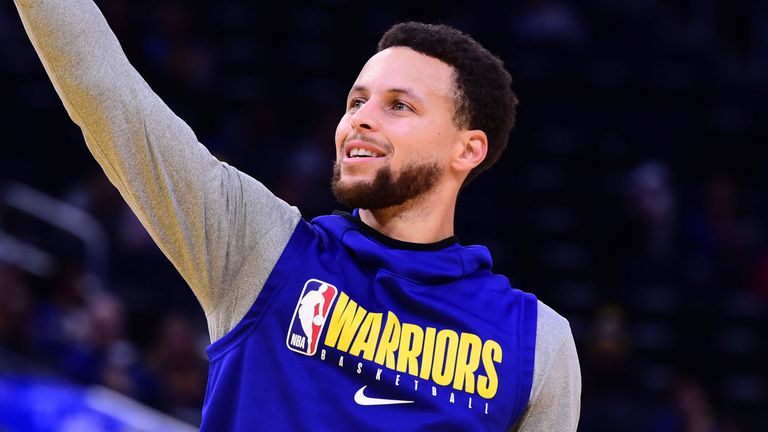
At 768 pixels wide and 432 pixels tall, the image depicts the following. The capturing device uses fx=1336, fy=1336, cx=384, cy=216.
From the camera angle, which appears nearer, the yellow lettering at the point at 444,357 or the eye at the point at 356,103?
the yellow lettering at the point at 444,357

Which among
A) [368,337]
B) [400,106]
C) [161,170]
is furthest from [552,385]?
[161,170]

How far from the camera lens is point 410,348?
2.62m

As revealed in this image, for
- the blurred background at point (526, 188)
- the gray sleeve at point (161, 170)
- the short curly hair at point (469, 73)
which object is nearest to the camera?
the gray sleeve at point (161, 170)

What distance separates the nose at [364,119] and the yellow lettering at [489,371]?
497mm

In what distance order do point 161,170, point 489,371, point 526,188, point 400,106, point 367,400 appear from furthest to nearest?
point 526,188 → point 400,106 → point 489,371 → point 367,400 → point 161,170

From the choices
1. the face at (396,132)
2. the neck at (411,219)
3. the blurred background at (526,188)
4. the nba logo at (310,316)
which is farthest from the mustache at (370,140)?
the blurred background at (526,188)

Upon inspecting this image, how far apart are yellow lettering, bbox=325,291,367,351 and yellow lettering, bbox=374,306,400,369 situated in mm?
55

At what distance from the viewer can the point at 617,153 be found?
37.5 ft

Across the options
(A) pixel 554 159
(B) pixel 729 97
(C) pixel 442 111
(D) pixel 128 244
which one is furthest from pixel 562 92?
(C) pixel 442 111

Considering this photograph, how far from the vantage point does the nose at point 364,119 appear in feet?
8.91

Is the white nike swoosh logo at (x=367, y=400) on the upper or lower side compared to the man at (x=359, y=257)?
lower

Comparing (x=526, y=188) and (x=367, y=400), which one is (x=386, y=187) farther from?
(x=526, y=188)

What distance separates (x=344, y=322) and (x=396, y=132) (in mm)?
414

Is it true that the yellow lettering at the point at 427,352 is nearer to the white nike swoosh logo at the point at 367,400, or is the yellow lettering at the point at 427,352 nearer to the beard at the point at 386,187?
the white nike swoosh logo at the point at 367,400
